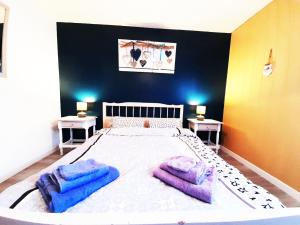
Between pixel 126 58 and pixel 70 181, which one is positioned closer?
pixel 70 181

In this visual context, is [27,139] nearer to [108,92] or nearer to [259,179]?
[108,92]

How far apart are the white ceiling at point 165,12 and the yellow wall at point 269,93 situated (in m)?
0.30

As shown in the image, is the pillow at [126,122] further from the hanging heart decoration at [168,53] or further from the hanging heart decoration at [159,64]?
the hanging heart decoration at [168,53]

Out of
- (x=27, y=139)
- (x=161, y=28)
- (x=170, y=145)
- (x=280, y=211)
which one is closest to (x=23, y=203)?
(x=280, y=211)

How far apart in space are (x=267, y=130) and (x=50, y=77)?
3.55 m

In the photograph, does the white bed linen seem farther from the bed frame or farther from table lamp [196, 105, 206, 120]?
table lamp [196, 105, 206, 120]

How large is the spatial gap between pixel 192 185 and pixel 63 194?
70 cm

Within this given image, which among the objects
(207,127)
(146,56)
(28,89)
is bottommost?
(207,127)

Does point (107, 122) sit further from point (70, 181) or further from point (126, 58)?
point (70, 181)

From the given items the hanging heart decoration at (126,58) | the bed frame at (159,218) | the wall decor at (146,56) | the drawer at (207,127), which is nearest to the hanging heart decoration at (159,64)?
the wall decor at (146,56)

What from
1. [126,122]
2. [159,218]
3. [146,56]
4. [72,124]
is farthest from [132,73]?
[159,218]

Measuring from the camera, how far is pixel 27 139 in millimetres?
2457

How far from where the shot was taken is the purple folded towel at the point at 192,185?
0.92 metres

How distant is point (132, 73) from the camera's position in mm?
3248
